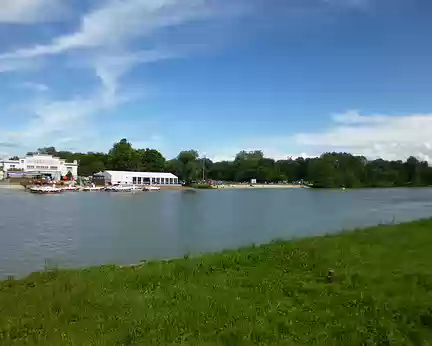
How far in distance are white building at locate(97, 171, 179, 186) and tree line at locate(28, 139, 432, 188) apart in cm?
799

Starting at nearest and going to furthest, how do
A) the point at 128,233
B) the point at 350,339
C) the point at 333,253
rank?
1. the point at 350,339
2. the point at 333,253
3. the point at 128,233

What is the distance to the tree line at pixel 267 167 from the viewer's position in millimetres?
127250

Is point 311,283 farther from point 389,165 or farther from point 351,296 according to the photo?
point 389,165

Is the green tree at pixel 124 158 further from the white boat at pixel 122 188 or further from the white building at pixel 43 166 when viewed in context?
the white boat at pixel 122 188

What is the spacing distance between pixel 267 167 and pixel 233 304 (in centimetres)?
15555

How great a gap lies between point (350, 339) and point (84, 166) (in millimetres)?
142679

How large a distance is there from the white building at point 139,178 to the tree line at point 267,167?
7990mm

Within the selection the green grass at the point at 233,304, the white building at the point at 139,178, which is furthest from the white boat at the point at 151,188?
the green grass at the point at 233,304

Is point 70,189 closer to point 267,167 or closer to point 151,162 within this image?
point 151,162

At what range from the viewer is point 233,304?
6973mm

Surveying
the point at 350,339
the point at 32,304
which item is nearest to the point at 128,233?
the point at 32,304

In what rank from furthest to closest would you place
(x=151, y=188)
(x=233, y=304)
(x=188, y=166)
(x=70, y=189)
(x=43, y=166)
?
(x=188, y=166)
(x=43, y=166)
(x=151, y=188)
(x=70, y=189)
(x=233, y=304)

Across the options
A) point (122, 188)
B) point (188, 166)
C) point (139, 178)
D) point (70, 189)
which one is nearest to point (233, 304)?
point (70, 189)

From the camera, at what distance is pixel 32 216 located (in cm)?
3744
